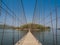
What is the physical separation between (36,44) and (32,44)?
0.49 ft

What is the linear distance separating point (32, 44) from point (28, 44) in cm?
16

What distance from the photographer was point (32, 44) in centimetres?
639

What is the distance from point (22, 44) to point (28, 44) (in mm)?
291

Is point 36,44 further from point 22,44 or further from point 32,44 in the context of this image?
point 22,44

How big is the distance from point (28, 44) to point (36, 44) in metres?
Result: 0.30

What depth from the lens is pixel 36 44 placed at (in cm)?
639

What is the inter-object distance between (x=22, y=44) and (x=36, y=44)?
569mm

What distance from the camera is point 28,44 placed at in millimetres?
6348

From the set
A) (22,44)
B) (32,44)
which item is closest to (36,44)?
(32,44)

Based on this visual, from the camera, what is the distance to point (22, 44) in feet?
20.2
